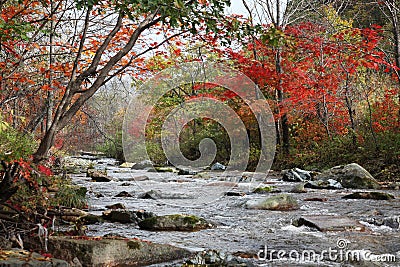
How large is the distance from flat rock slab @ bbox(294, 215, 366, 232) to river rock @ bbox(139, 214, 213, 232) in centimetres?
144

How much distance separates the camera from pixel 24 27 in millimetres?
5172

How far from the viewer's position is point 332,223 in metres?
5.73

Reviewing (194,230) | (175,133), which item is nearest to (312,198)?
(194,230)

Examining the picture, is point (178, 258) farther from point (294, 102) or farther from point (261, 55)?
point (261, 55)

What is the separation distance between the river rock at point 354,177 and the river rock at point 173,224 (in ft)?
18.5

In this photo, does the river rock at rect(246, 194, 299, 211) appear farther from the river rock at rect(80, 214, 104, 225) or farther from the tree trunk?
the tree trunk

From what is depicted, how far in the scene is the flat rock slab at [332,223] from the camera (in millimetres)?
5485

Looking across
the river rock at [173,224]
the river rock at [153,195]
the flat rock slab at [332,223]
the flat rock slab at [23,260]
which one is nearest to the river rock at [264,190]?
the river rock at [153,195]

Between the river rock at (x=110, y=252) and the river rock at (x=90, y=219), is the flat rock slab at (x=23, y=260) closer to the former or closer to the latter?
the river rock at (x=110, y=252)

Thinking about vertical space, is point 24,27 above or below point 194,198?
above

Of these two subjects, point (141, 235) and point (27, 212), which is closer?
point (27, 212)

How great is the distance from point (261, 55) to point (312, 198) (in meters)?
10.5

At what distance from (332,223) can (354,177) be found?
4.85m

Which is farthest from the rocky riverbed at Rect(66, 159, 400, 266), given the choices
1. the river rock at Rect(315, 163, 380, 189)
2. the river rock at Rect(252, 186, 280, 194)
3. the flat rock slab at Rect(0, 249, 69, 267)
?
the flat rock slab at Rect(0, 249, 69, 267)
